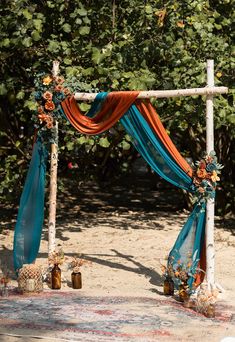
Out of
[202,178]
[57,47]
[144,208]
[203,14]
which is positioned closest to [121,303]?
[202,178]

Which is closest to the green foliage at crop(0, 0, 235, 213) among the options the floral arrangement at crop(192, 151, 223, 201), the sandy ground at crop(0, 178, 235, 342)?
the sandy ground at crop(0, 178, 235, 342)

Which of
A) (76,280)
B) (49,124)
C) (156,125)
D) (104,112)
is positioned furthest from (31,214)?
(156,125)

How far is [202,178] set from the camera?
9.65 meters

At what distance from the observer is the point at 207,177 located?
31.6ft

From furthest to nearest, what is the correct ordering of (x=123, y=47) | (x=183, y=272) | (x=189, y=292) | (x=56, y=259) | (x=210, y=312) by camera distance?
(x=123, y=47), (x=56, y=259), (x=183, y=272), (x=189, y=292), (x=210, y=312)

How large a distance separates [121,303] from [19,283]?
121 cm

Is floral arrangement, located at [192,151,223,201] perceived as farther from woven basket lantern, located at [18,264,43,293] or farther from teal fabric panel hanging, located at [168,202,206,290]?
woven basket lantern, located at [18,264,43,293]

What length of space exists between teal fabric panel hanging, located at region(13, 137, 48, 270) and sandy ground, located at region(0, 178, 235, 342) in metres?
0.36

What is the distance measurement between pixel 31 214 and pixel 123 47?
3350 mm

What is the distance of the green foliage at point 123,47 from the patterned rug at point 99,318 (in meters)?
3.29

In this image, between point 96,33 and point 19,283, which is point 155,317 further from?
point 96,33

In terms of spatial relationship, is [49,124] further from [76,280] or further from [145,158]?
[76,280]

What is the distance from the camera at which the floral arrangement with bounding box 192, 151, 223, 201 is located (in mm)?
9602

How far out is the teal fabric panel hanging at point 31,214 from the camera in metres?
10.3
